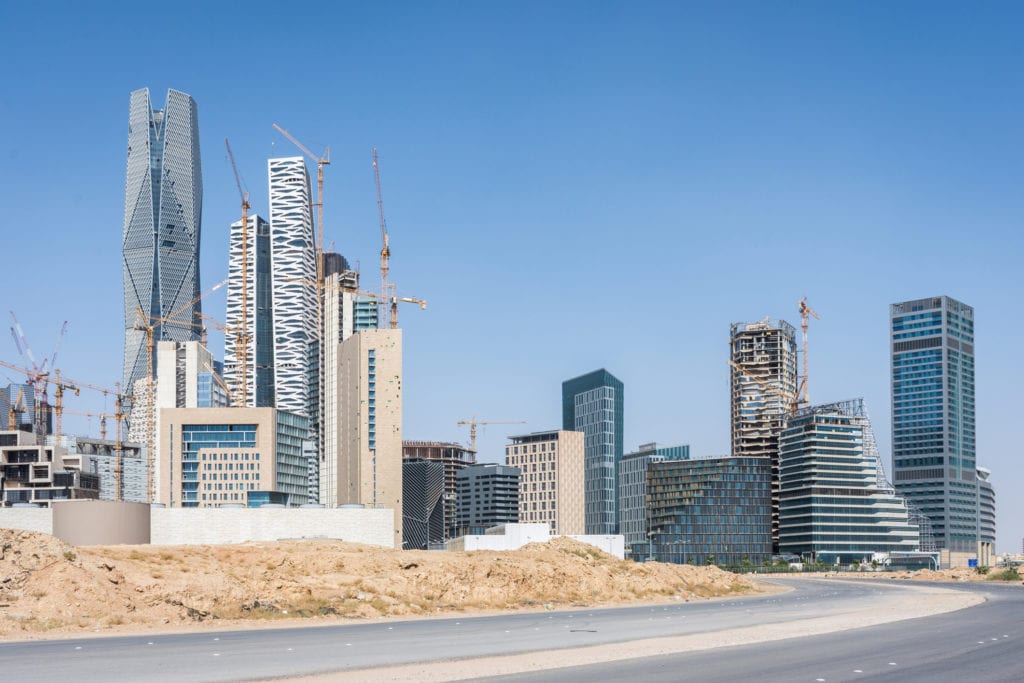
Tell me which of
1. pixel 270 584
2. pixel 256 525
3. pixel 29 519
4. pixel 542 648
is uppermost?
pixel 542 648

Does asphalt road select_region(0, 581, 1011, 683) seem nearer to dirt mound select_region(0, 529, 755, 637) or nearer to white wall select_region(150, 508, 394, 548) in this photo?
dirt mound select_region(0, 529, 755, 637)

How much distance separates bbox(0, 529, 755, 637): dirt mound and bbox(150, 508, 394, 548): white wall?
55.5 ft

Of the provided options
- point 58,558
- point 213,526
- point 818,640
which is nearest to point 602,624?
point 818,640

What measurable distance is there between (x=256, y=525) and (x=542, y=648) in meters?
70.6

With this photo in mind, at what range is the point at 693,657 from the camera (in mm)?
45750

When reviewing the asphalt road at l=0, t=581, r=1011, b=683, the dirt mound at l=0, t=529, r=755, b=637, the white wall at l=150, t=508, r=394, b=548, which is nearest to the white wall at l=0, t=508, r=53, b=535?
the white wall at l=150, t=508, r=394, b=548

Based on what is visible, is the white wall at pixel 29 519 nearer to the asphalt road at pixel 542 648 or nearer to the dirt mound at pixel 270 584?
the dirt mound at pixel 270 584

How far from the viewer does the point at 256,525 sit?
115625 mm

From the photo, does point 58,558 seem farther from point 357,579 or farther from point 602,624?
point 602,624

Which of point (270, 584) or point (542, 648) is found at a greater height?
point (542, 648)

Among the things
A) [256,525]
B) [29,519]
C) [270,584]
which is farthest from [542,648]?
[29,519]

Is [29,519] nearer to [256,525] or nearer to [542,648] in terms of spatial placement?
[256,525]

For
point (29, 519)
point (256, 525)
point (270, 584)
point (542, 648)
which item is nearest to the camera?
point (542, 648)

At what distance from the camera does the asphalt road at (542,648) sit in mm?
40312
